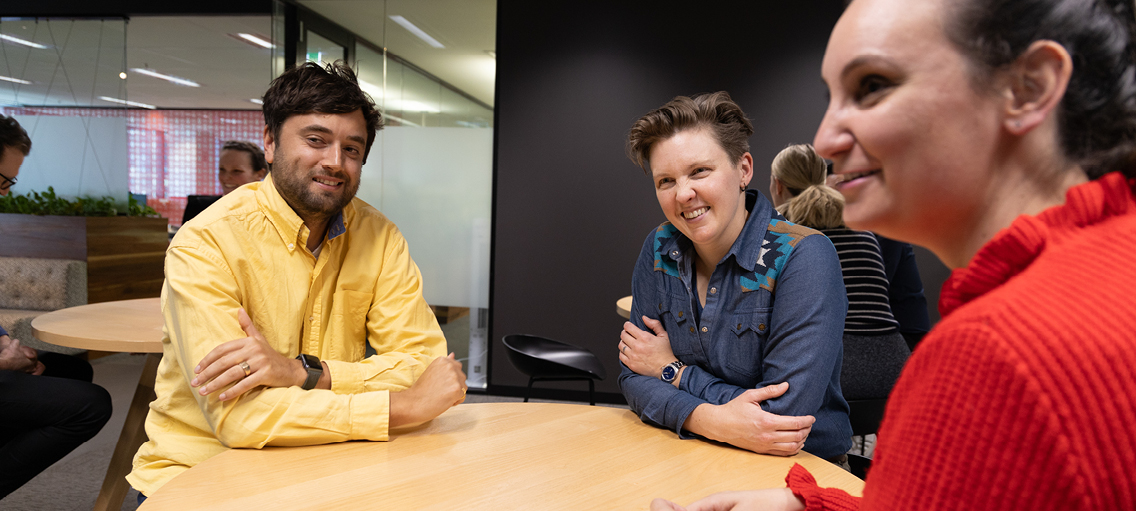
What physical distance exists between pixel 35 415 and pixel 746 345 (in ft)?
7.87

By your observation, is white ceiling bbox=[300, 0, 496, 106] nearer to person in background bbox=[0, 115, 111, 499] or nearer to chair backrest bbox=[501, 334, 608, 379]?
chair backrest bbox=[501, 334, 608, 379]

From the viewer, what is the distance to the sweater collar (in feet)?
1.46

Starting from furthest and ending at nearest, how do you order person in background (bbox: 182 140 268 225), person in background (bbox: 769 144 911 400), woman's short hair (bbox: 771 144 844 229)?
person in background (bbox: 182 140 268 225) < woman's short hair (bbox: 771 144 844 229) < person in background (bbox: 769 144 911 400)

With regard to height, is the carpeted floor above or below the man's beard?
below

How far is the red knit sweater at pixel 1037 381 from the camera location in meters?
0.37

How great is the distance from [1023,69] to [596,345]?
432 cm

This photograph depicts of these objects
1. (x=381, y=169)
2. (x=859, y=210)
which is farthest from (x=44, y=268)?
(x=859, y=210)

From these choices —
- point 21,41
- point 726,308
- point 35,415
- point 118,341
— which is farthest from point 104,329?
point 21,41

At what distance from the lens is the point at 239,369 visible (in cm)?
125

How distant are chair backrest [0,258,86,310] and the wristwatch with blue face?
5.37 m

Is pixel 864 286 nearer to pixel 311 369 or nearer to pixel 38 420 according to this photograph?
pixel 311 369

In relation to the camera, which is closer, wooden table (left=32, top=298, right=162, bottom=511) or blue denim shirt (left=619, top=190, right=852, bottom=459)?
blue denim shirt (left=619, top=190, right=852, bottom=459)

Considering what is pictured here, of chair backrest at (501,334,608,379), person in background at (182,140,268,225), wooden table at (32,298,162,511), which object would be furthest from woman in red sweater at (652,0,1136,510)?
person in background at (182,140,268,225)

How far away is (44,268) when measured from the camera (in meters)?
5.02
